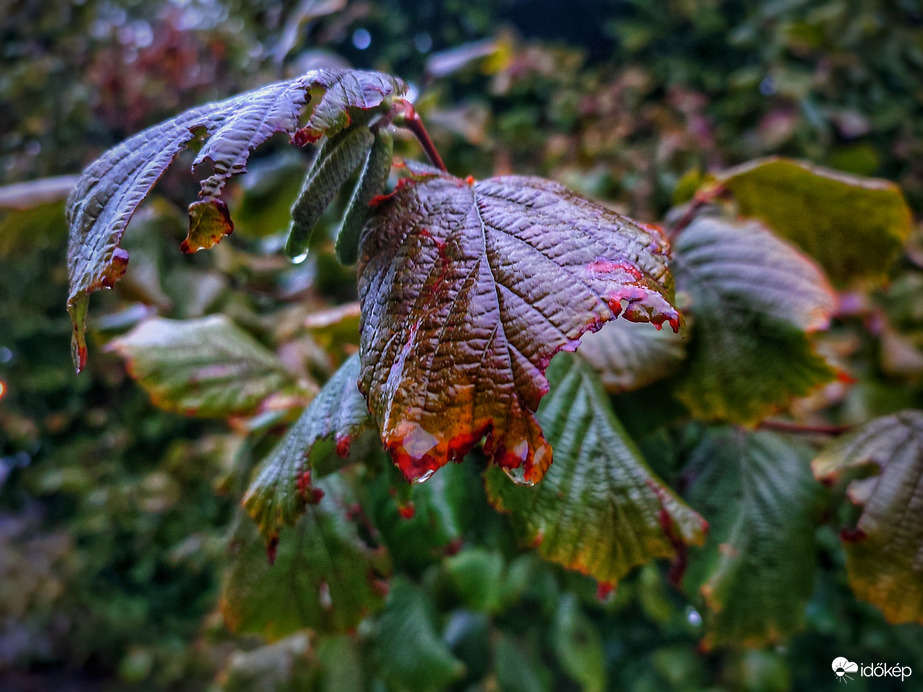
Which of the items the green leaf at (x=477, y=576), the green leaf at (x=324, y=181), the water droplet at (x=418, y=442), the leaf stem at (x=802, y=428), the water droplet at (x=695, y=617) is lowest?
the green leaf at (x=477, y=576)

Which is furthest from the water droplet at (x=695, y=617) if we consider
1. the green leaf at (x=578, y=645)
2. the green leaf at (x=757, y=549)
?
the green leaf at (x=578, y=645)

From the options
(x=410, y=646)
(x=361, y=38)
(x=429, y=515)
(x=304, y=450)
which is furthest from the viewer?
(x=361, y=38)

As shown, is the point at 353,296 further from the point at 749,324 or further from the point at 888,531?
the point at 888,531

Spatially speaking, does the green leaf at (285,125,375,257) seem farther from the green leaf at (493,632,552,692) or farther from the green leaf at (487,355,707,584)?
the green leaf at (493,632,552,692)

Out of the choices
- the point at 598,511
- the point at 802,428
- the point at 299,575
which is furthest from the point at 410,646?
the point at 802,428

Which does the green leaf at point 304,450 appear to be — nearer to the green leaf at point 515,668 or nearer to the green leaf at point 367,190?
the green leaf at point 367,190

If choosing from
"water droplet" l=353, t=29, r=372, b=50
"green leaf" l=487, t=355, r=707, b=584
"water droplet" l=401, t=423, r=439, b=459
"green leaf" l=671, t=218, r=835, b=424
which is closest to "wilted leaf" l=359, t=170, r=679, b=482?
"water droplet" l=401, t=423, r=439, b=459
